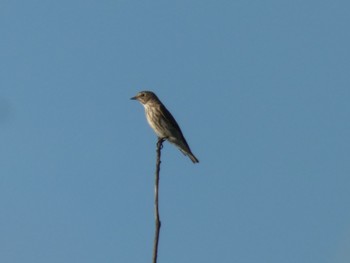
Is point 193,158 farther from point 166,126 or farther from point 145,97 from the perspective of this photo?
point 145,97

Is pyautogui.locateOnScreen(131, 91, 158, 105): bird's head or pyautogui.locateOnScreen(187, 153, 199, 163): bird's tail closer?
pyautogui.locateOnScreen(187, 153, 199, 163): bird's tail

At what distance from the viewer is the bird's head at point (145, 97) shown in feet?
65.9

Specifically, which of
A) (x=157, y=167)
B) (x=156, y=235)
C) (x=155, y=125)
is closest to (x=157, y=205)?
(x=156, y=235)

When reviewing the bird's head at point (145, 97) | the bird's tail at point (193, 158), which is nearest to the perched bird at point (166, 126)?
the bird's tail at point (193, 158)

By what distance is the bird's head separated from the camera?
20078 millimetres

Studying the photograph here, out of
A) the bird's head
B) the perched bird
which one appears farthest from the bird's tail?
the bird's head

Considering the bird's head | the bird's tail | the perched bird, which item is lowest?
the bird's tail

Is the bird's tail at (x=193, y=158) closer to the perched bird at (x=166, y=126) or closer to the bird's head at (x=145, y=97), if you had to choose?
the perched bird at (x=166, y=126)

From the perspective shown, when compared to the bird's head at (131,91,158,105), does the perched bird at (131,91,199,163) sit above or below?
below

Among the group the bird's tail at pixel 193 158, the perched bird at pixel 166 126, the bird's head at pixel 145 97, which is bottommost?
the bird's tail at pixel 193 158

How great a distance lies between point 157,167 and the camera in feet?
25.8

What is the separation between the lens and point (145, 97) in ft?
66.3

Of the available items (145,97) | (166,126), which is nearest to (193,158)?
(166,126)

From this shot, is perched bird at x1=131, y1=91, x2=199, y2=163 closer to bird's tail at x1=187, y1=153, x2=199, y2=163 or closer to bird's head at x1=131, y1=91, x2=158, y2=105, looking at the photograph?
bird's tail at x1=187, y1=153, x2=199, y2=163
